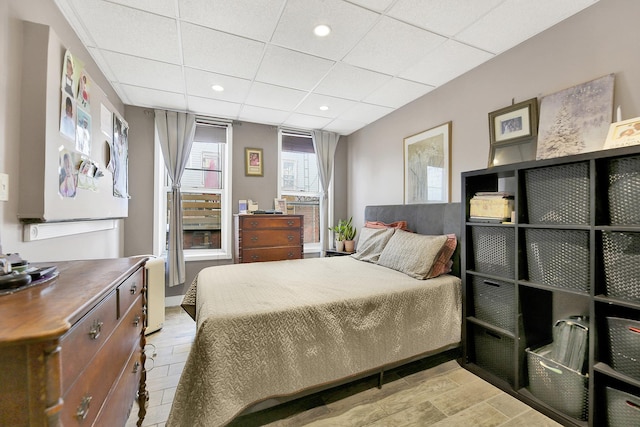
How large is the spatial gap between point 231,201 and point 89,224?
72.1 inches

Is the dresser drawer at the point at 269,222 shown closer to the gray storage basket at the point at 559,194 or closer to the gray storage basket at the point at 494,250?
the gray storage basket at the point at 494,250

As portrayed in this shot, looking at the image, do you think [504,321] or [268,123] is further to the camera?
[268,123]

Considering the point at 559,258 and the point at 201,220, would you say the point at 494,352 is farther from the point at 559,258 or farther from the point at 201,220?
the point at 201,220

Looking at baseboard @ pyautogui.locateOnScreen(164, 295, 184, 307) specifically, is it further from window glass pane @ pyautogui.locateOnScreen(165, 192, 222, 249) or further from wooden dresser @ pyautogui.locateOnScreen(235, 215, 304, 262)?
wooden dresser @ pyautogui.locateOnScreen(235, 215, 304, 262)

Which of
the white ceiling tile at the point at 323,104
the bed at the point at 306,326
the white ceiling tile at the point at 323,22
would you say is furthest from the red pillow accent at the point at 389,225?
the white ceiling tile at the point at 323,22

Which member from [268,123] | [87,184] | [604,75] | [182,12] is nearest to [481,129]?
[604,75]

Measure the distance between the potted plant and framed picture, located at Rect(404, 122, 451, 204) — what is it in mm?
1117

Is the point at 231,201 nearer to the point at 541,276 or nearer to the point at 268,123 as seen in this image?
the point at 268,123

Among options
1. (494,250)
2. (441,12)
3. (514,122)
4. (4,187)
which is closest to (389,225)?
(494,250)

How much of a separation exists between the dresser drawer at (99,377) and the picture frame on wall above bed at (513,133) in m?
2.75

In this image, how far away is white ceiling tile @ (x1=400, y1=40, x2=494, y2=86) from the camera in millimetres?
2197

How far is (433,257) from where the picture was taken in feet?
7.48

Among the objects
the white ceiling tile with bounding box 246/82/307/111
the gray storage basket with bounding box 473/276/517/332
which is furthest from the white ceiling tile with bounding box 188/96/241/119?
the gray storage basket with bounding box 473/276/517/332

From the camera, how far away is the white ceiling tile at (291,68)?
2271 mm
